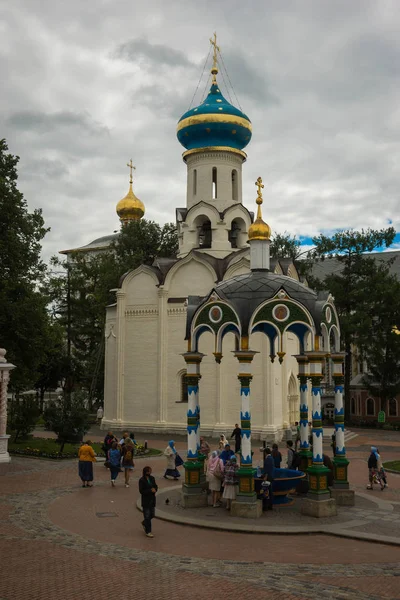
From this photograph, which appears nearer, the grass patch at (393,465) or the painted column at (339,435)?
the painted column at (339,435)

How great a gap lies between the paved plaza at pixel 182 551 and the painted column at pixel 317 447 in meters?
0.60

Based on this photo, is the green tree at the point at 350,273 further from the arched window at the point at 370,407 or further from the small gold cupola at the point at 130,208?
the small gold cupola at the point at 130,208

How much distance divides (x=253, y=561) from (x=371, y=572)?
5.90 ft

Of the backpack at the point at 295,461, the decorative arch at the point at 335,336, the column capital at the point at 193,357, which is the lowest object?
the backpack at the point at 295,461

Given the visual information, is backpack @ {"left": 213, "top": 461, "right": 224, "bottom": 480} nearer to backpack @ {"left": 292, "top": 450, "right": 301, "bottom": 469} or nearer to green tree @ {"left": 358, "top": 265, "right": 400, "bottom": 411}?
backpack @ {"left": 292, "top": 450, "right": 301, "bottom": 469}

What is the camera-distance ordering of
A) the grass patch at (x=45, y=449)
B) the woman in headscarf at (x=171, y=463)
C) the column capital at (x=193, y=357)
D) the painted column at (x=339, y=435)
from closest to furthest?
the painted column at (x=339, y=435)
the column capital at (x=193, y=357)
the woman in headscarf at (x=171, y=463)
the grass patch at (x=45, y=449)

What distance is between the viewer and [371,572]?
8.77m

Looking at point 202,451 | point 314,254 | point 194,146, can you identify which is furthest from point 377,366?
point 202,451

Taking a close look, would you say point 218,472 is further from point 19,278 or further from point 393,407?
point 393,407

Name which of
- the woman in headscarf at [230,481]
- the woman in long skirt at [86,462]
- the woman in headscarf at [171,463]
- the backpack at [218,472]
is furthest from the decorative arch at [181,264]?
the woman in headscarf at [230,481]

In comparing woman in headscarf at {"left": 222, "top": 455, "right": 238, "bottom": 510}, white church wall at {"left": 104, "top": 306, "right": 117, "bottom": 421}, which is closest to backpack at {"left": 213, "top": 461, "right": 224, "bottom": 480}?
woman in headscarf at {"left": 222, "top": 455, "right": 238, "bottom": 510}

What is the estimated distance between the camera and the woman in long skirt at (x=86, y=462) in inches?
603

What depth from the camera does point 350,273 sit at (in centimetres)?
3853

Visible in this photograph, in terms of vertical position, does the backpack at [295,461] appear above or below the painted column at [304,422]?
below
